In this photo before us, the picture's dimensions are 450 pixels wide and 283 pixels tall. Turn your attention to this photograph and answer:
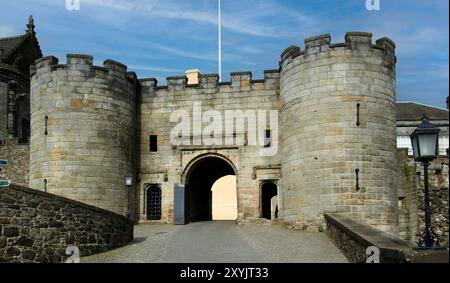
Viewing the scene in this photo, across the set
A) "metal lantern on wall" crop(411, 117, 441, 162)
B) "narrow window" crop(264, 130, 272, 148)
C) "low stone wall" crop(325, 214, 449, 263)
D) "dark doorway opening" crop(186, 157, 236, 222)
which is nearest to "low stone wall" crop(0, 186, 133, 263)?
"low stone wall" crop(325, 214, 449, 263)

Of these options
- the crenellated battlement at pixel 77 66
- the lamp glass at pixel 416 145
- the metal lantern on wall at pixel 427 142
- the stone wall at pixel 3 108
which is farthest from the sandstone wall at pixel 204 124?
the metal lantern on wall at pixel 427 142

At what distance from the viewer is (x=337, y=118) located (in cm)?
2105

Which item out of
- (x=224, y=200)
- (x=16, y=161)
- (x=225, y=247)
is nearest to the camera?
(x=225, y=247)

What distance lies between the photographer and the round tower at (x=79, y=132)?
23266 millimetres

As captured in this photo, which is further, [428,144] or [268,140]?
[268,140]

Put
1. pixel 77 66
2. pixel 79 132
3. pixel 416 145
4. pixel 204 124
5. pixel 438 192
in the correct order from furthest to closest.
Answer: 1. pixel 438 192
2. pixel 204 124
3. pixel 77 66
4. pixel 79 132
5. pixel 416 145

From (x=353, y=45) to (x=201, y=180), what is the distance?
38.0ft

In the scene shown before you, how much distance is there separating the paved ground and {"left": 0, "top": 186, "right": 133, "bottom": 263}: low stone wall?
56 centimetres

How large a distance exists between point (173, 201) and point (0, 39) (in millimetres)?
23987

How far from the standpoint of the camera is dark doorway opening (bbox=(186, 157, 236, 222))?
86.3 feet

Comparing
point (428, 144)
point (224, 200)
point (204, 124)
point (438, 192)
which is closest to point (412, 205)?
point (438, 192)

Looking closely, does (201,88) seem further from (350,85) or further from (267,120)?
(350,85)

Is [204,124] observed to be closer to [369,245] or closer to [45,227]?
[45,227]

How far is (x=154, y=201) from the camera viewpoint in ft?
85.2
